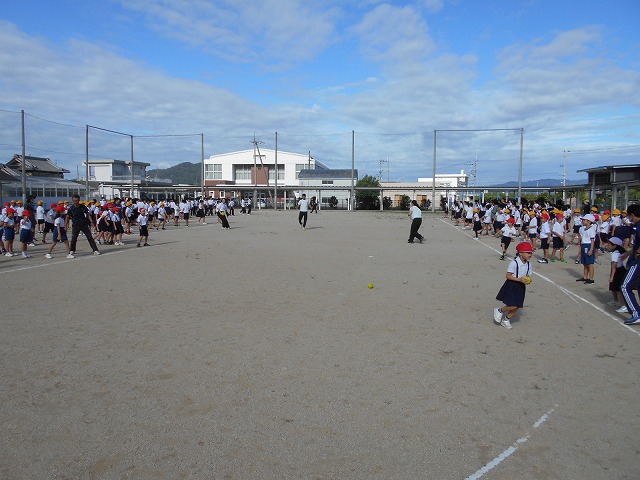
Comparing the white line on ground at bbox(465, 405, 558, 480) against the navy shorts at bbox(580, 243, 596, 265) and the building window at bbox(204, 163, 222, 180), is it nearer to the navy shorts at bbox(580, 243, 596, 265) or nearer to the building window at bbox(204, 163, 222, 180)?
the navy shorts at bbox(580, 243, 596, 265)

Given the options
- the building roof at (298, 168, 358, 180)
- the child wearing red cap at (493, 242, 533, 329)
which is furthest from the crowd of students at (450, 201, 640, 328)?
the building roof at (298, 168, 358, 180)

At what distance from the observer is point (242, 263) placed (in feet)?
46.1

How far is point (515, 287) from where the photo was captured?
7.63 m

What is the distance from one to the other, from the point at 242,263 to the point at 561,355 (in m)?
9.27

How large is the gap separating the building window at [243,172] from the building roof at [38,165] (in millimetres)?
31956

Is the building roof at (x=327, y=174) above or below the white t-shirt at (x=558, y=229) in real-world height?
above

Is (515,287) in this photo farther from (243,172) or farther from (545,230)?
(243,172)

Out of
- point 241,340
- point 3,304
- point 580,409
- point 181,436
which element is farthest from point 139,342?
point 580,409

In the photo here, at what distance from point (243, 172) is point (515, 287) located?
8456 centimetres

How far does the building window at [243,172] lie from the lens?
89438mm

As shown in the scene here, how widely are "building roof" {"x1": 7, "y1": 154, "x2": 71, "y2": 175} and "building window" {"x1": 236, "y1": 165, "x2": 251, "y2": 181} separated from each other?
1258 inches

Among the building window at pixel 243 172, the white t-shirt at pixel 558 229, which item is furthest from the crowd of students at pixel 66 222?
the building window at pixel 243 172

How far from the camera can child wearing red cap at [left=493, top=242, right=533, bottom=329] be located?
7555 millimetres

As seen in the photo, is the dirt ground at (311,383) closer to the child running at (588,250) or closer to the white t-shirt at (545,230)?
the child running at (588,250)
